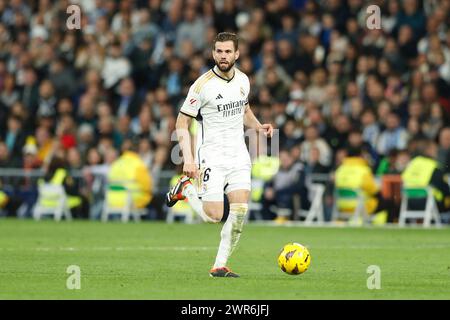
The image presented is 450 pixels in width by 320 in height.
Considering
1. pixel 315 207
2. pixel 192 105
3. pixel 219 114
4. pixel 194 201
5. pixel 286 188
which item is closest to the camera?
pixel 192 105

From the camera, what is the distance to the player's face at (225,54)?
1244 centimetres

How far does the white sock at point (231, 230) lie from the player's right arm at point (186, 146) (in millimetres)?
584

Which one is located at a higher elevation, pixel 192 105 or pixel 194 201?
pixel 192 105

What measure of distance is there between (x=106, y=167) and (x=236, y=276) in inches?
550

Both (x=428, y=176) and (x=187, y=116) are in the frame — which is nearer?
(x=187, y=116)

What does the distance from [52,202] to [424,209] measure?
8017mm

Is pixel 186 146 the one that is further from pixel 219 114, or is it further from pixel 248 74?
pixel 248 74

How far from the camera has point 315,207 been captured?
2464cm

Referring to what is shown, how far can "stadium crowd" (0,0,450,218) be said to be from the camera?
971 inches

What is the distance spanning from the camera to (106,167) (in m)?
26.2

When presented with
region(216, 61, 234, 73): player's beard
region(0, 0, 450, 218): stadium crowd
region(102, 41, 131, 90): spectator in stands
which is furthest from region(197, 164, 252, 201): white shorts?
region(102, 41, 131, 90): spectator in stands

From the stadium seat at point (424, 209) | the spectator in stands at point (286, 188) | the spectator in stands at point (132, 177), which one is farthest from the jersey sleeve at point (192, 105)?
the spectator in stands at point (132, 177)

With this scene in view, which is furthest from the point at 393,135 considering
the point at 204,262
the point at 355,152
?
the point at 204,262

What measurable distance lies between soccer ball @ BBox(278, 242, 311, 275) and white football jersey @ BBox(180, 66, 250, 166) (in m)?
1.04
